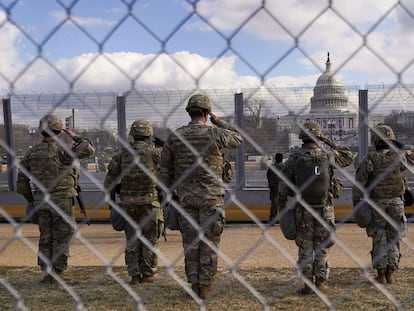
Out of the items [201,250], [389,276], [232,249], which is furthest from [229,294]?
[232,249]

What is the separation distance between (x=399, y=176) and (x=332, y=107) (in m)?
3.76

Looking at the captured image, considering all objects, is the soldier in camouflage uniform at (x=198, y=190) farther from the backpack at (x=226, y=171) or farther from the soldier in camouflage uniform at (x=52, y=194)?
the soldier in camouflage uniform at (x=52, y=194)

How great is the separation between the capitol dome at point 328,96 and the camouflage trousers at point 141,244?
379 centimetres

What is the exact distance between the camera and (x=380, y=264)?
536cm

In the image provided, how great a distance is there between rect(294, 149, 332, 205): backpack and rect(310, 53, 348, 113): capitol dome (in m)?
3.02

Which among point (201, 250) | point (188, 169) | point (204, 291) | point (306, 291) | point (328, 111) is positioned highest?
point (328, 111)

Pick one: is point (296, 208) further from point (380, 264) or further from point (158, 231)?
point (158, 231)

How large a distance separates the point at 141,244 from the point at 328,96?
4.12 m

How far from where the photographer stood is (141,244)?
5.63 meters

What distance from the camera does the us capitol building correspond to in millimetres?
1778

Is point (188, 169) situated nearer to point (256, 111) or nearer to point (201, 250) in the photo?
point (201, 250)

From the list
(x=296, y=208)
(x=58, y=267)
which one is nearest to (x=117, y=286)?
(x=58, y=267)

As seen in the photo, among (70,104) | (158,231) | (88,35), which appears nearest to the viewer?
(88,35)

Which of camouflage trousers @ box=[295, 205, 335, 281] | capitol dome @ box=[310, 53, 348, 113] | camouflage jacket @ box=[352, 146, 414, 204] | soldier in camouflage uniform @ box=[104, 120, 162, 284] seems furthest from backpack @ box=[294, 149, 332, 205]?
capitol dome @ box=[310, 53, 348, 113]
